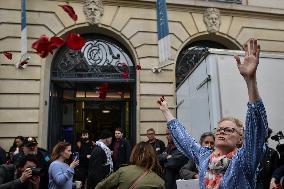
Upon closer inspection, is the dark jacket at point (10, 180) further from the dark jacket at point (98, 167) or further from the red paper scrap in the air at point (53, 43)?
the dark jacket at point (98, 167)

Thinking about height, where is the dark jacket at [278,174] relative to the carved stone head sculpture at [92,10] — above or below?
below

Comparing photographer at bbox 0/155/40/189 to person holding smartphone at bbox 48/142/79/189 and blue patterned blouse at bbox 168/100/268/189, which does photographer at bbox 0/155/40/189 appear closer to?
person holding smartphone at bbox 48/142/79/189

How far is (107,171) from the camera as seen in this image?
8.50 m

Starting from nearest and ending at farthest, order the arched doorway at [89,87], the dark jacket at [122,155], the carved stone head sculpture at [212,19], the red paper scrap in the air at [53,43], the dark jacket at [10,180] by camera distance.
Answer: the dark jacket at [10,180], the red paper scrap in the air at [53,43], the dark jacket at [122,155], the arched doorway at [89,87], the carved stone head sculpture at [212,19]

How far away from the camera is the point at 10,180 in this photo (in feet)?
16.1

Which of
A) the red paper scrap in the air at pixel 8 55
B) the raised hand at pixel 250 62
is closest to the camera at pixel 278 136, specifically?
the raised hand at pixel 250 62

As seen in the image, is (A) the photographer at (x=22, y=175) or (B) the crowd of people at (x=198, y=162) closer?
(B) the crowd of people at (x=198, y=162)

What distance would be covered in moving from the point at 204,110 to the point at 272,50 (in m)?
9.19

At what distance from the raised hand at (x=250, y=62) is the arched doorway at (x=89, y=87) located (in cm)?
1134

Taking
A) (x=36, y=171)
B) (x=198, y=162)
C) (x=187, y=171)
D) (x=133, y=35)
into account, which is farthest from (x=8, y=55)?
(x=198, y=162)

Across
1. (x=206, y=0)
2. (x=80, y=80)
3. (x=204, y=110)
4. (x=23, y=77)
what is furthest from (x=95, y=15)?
(x=204, y=110)

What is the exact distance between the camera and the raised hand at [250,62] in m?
2.52

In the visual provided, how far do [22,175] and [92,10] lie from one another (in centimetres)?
999

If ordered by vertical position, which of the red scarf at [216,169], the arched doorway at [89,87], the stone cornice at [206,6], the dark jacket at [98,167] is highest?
the stone cornice at [206,6]
